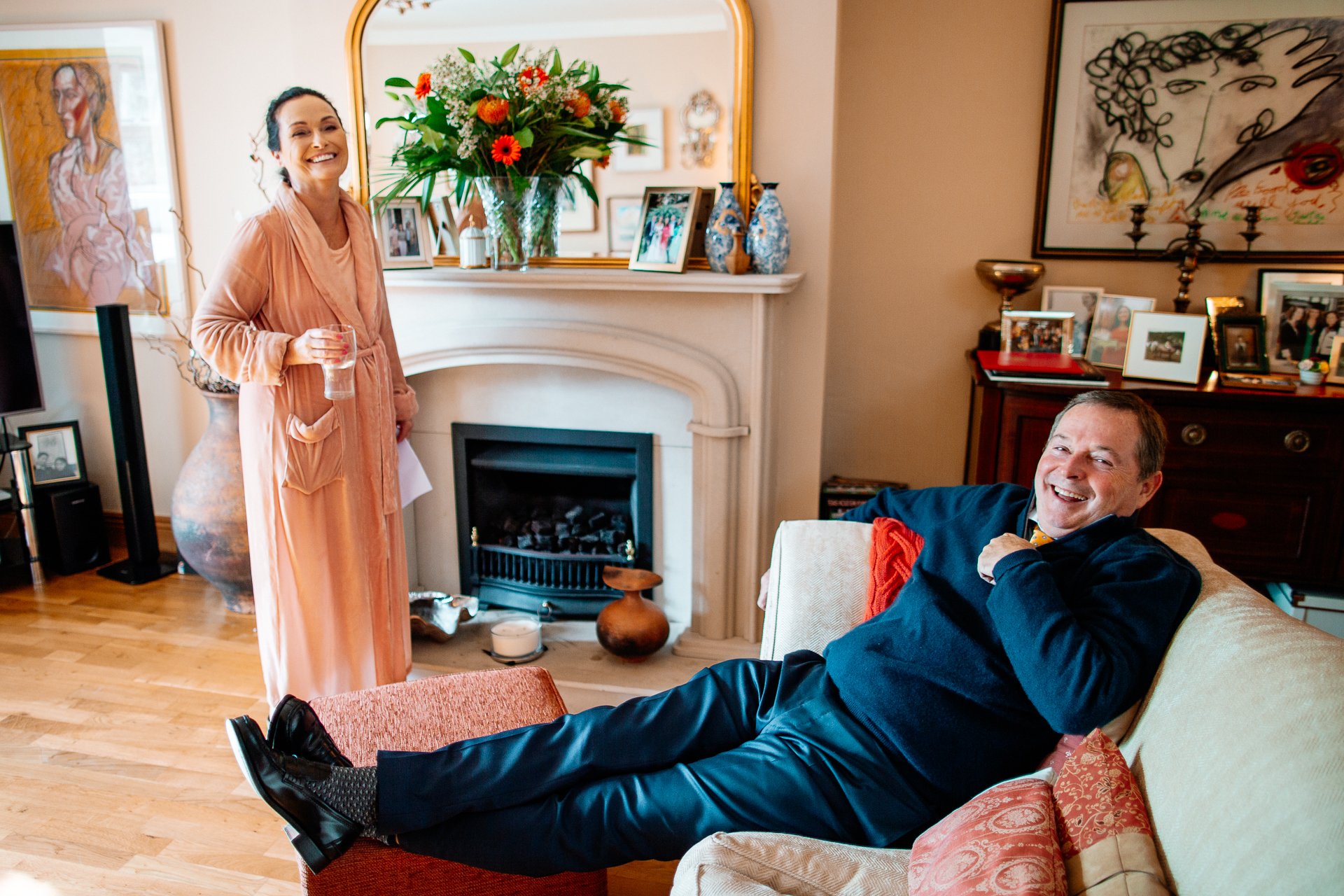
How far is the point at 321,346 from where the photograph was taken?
6.24ft

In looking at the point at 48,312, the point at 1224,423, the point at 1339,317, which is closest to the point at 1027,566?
the point at 1224,423

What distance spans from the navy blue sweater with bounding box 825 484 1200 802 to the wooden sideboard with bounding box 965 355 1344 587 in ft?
3.73

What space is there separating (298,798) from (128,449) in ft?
7.73

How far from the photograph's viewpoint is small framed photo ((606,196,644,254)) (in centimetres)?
278

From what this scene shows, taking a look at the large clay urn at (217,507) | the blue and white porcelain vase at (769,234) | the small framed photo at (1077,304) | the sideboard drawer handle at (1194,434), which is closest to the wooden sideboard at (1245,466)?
the sideboard drawer handle at (1194,434)

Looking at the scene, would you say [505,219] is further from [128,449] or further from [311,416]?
[128,449]

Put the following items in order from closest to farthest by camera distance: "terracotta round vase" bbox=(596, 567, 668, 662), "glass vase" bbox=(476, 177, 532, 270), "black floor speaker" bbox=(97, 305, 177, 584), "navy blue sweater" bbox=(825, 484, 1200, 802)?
A: "navy blue sweater" bbox=(825, 484, 1200, 802), "glass vase" bbox=(476, 177, 532, 270), "terracotta round vase" bbox=(596, 567, 668, 662), "black floor speaker" bbox=(97, 305, 177, 584)

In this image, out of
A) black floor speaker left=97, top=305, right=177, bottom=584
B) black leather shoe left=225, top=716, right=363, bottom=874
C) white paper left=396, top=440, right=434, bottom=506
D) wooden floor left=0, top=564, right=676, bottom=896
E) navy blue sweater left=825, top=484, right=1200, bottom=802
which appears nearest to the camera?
navy blue sweater left=825, top=484, right=1200, bottom=802

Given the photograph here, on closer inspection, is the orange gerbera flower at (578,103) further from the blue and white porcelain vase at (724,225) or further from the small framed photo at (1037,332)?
the small framed photo at (1037,332)

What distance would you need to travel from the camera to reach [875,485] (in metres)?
2.98

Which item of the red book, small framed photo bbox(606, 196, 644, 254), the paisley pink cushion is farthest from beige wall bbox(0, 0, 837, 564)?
the paisley pink cushion

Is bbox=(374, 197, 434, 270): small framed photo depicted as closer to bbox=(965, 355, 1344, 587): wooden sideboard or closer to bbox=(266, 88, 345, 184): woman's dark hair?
bbox=(266, 88, 345, 184): woman's dark hair

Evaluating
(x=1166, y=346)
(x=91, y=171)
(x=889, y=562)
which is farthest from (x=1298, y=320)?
(x=91, y=171)

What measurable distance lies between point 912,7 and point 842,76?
296 millimetres
